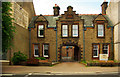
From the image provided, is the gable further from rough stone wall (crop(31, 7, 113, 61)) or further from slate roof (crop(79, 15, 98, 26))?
slate roof (crop(79, 15, 98, 26))

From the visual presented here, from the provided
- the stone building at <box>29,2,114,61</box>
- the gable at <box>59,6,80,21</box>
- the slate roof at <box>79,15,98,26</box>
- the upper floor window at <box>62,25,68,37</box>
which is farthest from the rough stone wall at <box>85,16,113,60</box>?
the upper floor window at <box>62,25,68,37</box>

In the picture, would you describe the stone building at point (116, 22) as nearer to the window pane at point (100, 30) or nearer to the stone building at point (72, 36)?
the stone building at point (72, 36)

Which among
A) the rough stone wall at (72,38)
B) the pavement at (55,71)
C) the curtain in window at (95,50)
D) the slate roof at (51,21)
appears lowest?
the pavement at (55,71)

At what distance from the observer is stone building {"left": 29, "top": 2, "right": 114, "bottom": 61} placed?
84.9 feet

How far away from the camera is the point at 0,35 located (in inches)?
550

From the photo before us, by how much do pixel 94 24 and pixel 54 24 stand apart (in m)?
6.69

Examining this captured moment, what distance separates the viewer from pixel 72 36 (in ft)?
85.6

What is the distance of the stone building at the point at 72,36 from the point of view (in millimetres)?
25875

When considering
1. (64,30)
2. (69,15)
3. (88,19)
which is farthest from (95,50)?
(69,15)

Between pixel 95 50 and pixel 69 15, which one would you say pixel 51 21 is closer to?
pixel 69 15

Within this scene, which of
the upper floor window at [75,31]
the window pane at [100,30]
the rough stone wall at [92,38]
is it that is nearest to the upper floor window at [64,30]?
the upper floor window at [75,31]

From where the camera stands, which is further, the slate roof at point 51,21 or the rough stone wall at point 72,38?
the slate roof at point 51,21

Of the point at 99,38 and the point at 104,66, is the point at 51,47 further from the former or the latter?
the point at 104,66

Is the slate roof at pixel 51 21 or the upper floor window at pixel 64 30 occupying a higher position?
the slate roof at pixel 51 21
